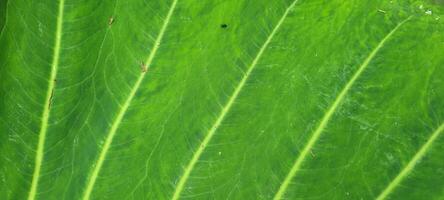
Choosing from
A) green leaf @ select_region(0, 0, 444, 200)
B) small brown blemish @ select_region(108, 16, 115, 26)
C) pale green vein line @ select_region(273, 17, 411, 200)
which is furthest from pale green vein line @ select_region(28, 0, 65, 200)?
pale green vein line @ select_region(273, 17, 411, 200)

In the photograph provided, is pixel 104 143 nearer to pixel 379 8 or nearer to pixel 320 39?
pixel 320 39

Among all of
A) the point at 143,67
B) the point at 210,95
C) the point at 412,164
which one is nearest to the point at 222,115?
the point at 210,95

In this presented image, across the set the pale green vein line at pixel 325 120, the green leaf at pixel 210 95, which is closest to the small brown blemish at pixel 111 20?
the green leaf at pixel 210 95

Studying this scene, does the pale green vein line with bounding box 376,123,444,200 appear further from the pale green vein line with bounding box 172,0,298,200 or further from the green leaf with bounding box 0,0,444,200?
the pale green vein line with bounding box 172,0,298,200

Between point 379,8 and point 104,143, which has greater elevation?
point 379,8

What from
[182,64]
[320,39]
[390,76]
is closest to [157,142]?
[182,64]

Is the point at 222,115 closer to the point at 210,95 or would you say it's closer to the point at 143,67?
the point at 210,95
